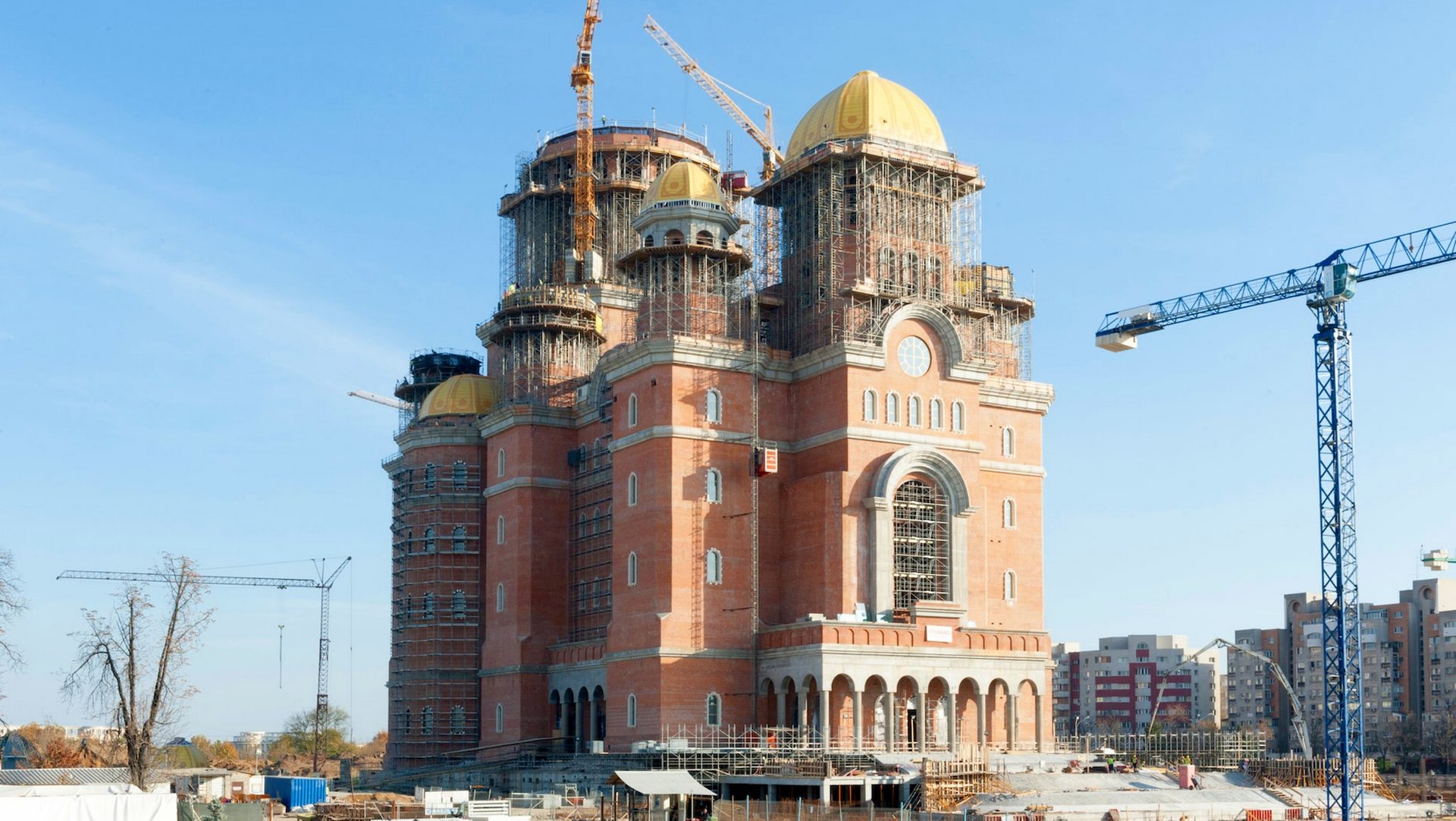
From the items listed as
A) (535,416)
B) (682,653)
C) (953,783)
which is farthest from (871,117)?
(953,783)

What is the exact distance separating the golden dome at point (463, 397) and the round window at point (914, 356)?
→ 105ft

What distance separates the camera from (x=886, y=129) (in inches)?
3701

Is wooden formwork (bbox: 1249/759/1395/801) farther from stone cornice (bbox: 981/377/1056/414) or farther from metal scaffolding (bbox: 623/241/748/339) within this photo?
metal scaffolding (bbox: 623/241/748/339)

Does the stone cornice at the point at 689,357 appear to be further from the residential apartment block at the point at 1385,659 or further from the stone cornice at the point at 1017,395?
the residential apartment block at the point at 1385,659

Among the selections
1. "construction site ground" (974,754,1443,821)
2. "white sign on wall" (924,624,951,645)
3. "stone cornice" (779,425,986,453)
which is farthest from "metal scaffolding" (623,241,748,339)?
"construction site ground" (974,754,1443,821)

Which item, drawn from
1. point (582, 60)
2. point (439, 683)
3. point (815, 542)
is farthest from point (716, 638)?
point (582, 60)

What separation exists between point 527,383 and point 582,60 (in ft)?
96.2

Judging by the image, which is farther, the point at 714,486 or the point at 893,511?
the point at 714,486

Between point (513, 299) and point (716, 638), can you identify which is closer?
point (716, 638)

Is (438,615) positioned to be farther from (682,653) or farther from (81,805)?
(81,805)

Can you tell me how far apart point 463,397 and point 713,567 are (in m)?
29.4

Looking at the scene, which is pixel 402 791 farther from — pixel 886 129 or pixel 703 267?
pixel 886 129

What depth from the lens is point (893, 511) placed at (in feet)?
284

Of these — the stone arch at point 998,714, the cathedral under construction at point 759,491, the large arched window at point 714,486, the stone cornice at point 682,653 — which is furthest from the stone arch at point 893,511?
the large arched window at point 714,486
